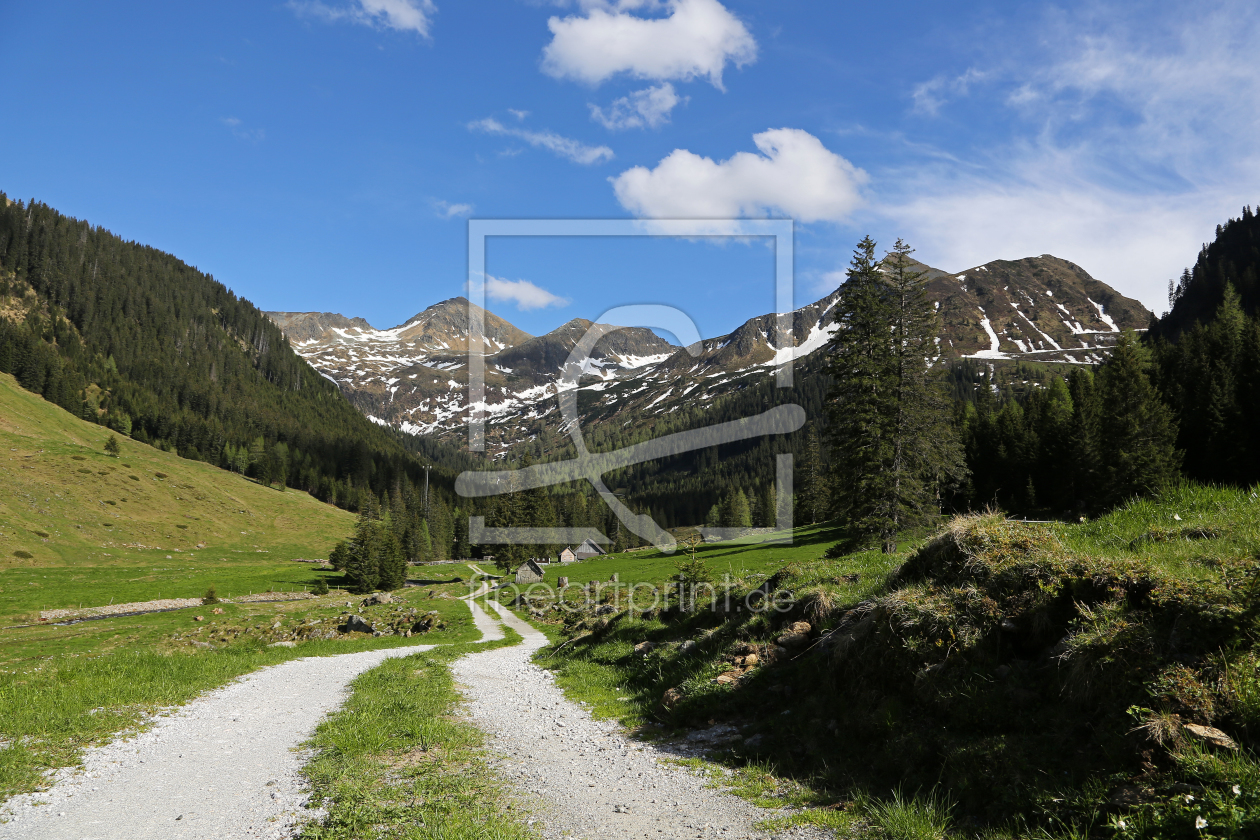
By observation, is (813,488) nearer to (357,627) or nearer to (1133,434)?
(1133,434)

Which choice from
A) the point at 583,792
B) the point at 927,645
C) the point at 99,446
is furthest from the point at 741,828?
the point at 99,446

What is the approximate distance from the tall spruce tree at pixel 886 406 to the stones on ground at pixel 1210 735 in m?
27.2

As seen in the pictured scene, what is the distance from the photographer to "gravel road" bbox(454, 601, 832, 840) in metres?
7.32

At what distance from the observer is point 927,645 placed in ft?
29.3

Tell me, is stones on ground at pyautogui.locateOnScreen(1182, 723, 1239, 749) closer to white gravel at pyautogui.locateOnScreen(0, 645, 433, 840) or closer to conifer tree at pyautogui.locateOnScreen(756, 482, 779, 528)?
white gravel at pyautogui.locateOnScreen(0, 645, 433, 840)

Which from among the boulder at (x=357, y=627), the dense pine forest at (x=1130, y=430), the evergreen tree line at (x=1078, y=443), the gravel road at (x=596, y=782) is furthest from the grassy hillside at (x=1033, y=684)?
the dense pine forest at (x=1130, y=430)

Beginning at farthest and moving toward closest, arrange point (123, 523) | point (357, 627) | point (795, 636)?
1. point (123, 523)
2. point (357, 627)
3. point (795, 636)

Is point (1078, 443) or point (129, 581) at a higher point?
point (1078, 443)

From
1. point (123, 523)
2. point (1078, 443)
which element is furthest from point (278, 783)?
point (123, 523)

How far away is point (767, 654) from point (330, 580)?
296 ft

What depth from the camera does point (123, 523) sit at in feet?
335

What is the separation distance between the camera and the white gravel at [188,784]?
24.5 feet

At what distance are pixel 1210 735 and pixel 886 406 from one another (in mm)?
29567

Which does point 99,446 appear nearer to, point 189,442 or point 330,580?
point 189,442
